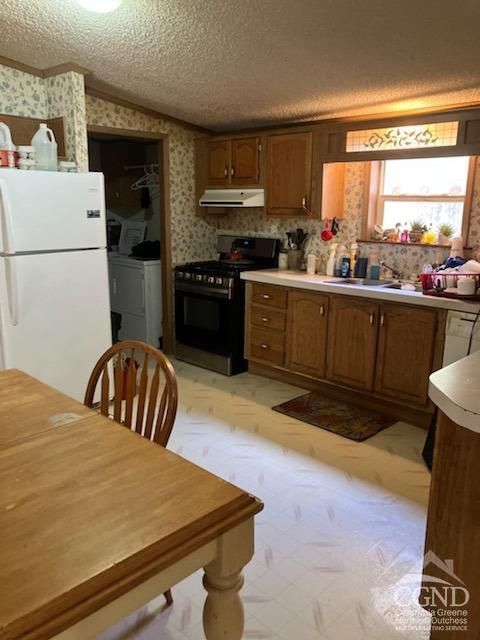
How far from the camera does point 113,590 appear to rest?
92 centimetres

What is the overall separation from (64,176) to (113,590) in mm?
2707

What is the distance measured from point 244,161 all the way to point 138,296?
163cm

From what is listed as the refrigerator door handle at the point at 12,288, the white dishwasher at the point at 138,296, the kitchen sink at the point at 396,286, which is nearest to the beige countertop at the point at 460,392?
the kitchen sink at the point at 396,286


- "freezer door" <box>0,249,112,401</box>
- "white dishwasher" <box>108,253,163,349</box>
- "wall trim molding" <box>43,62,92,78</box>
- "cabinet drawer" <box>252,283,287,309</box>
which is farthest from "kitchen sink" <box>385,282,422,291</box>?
"wall trim molding" <box>43,62,92,78</box>

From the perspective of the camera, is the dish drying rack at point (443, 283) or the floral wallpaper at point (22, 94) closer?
the dish drying rack at point (443, 283)

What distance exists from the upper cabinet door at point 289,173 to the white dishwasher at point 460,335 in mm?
1561

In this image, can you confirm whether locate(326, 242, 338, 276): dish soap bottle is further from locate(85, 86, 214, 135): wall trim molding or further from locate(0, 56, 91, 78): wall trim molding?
locate(0, 56, 91, 78): wall trim molding

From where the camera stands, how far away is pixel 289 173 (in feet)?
13.5

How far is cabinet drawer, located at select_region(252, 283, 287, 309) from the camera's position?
4059 mm

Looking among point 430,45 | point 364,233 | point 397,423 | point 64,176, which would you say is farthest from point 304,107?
point 397,423

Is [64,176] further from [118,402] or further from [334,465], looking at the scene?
[334,465]

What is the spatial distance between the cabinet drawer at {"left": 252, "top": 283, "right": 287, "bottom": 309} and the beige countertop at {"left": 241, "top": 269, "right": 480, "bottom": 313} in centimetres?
5

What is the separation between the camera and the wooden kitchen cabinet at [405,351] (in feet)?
10.5

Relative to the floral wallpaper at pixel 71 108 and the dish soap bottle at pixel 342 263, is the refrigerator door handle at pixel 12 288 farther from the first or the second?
the dish soap bottle at pixel 342 263
